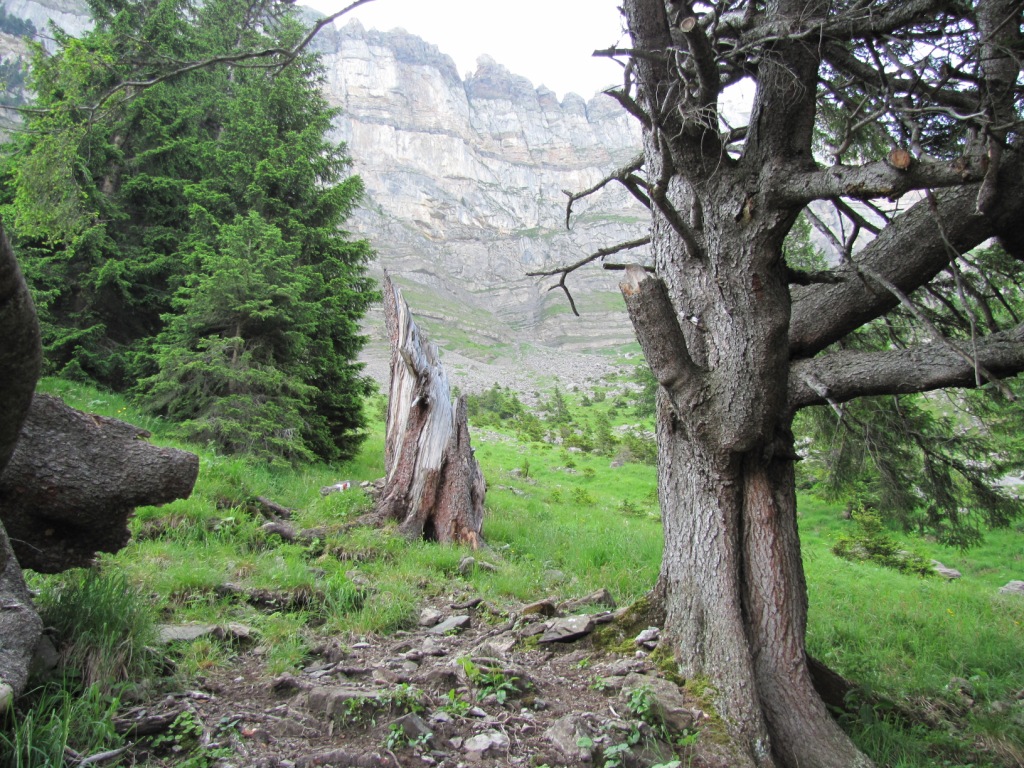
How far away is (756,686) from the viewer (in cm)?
331

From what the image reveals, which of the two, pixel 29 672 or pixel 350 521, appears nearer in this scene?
pixel 29 672

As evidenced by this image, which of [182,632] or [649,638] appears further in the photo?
[649,638]

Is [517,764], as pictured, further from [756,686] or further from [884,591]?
[884,591]

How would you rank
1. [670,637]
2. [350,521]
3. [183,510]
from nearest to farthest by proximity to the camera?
[670,637] < [183,510] < [350,521]

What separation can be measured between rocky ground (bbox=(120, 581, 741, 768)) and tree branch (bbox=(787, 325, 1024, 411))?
6.60ft

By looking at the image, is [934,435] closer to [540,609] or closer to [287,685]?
[540,609]

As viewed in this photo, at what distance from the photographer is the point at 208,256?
9562 millimetres

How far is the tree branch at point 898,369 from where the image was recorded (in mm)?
3143

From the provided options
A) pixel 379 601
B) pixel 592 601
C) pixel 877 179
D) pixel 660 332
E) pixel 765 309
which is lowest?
pixel 592 601

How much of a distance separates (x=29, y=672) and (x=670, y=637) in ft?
11.2

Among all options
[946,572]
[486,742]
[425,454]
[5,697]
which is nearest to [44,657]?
[5,697]

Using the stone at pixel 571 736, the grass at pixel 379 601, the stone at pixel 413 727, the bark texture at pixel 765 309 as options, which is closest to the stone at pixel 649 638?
the bark texture at pixel 765 309

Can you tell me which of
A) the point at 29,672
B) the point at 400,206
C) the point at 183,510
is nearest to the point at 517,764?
the point at 29,672

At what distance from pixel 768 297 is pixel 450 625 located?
10.9 feet
